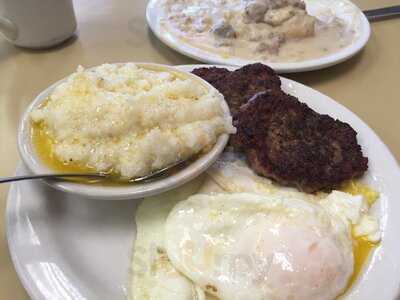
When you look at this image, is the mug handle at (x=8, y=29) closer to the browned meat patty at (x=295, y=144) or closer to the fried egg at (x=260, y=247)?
the browned meat patty at (x=295, y=144)

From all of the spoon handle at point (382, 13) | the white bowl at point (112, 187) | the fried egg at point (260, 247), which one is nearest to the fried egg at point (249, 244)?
the fried egg at point (260, 247)

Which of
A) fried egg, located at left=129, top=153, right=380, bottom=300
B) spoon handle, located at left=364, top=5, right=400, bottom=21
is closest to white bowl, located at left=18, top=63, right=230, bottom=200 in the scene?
fried egg, located at left=129, top=153, right=380, bottom=300

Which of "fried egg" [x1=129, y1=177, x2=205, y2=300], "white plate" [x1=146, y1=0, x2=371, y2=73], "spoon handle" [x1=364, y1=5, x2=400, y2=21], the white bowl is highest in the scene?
the white bowl

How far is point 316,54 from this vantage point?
8.98ft

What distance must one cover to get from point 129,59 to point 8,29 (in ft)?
2.46

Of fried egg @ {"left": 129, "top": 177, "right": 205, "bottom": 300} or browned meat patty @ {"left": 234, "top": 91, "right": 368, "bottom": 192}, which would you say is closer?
fried egg @ {"left": 129, "top": 177, "right": 205, "bottom": 300}

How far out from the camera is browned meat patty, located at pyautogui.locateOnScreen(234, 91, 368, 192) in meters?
1.76

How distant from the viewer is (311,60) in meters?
2.62

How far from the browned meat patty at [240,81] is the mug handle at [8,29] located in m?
1.25

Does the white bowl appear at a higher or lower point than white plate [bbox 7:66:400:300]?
higher

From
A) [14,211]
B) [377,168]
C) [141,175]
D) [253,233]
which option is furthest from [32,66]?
[377,168]

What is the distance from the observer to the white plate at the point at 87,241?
56.3 inches

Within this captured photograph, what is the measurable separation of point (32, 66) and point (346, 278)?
7.39 feet

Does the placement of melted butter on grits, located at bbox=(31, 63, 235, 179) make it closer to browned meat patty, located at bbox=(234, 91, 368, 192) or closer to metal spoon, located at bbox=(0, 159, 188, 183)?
metal spoon, located at bbox=(0, 159, 188, 183)
